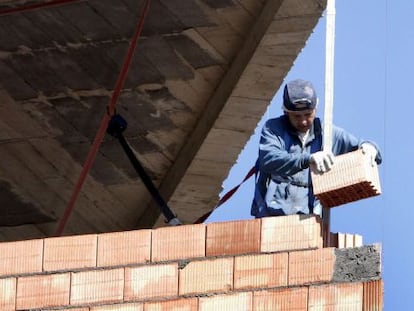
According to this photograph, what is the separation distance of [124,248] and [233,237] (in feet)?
2.10

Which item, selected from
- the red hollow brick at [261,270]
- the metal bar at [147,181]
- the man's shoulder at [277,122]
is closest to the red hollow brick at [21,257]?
the red hollow brick at [261,270]

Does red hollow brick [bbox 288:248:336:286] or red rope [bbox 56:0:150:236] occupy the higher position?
red rope [bbox 56:0:150:236]

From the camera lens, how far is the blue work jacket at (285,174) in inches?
635

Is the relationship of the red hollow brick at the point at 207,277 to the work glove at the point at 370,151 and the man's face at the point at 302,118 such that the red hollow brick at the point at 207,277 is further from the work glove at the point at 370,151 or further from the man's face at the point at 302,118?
the man's face at the point at 302,118

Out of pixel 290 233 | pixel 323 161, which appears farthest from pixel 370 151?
pixel 290 233

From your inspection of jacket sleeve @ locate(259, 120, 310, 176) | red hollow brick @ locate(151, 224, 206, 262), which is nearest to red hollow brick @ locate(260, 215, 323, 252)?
red hollow brick @ locate(151, 224, 206, 262)

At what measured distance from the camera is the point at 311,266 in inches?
589

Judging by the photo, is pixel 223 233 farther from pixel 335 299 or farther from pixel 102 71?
pixel 102 71

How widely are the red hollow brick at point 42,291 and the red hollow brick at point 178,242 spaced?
0.53 metres

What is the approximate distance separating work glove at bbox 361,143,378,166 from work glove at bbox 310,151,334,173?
0.62 feet

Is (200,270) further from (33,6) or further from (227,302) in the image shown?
(33,6)

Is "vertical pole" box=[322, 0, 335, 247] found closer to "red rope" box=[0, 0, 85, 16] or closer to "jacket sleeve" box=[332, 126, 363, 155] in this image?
"jacket sleeve" box=[332, 126, 363, 155]

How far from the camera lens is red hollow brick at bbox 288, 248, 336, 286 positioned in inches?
587

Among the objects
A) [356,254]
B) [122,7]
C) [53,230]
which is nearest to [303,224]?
[356,254]
